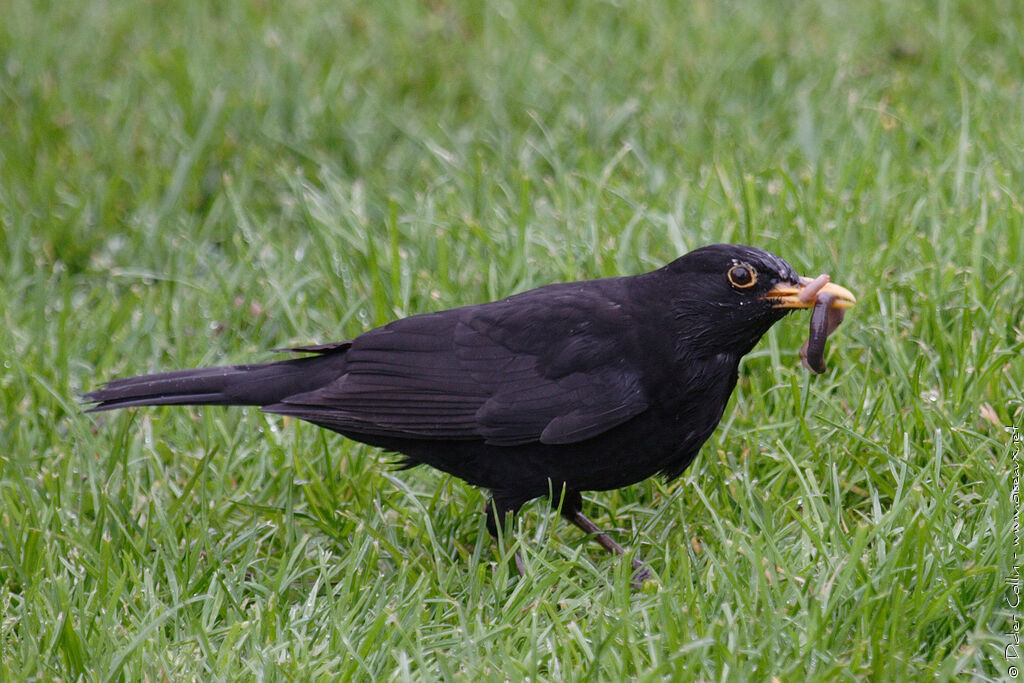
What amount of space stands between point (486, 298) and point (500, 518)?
1.19 meters

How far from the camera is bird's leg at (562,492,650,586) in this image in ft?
12.3

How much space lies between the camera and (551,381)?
3736 mm

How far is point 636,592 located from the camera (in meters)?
3.67

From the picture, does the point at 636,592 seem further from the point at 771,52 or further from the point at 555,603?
the point at 771,52

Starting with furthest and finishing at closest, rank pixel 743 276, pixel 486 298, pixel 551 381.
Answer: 1. pixel 486 298
2. pixel 551 381
3. pixel 743 276

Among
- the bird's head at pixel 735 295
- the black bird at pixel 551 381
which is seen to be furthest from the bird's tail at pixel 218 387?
the bird's head at pixel 735 295

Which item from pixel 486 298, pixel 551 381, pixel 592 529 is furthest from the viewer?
pixel 486 298

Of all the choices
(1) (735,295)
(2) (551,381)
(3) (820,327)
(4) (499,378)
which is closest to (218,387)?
(4) (499,378)

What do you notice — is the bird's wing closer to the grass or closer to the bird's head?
the bird's head

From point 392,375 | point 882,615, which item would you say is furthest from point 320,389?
point 882,615

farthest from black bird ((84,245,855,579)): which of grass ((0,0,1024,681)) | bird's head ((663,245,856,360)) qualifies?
grass ((0,0,1024,681))

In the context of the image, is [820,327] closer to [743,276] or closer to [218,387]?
[743,276]

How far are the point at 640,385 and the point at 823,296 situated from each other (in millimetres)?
559

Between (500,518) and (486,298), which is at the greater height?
(486,298)
